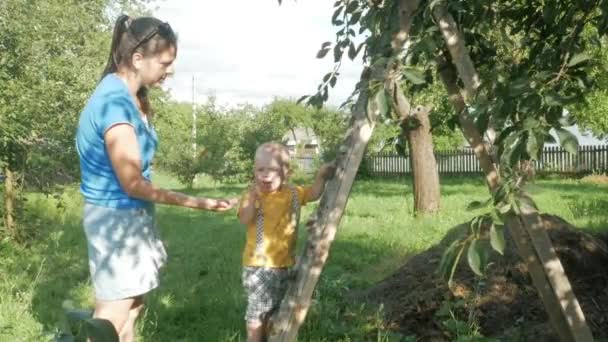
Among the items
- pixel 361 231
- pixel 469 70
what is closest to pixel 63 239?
pixel 361 231

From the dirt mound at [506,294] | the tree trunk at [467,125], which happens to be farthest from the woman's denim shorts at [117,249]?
the dirt mound at [506,294]

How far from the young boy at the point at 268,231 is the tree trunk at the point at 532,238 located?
936mm

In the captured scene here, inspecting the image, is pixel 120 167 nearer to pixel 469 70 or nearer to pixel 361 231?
pixel 469 70

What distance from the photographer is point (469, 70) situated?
2.72 meters

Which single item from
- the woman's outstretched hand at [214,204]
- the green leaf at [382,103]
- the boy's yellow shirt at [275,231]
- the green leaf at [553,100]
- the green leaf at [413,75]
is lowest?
the boy's yellow shirt at [275,231]

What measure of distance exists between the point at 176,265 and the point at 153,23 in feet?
16.9

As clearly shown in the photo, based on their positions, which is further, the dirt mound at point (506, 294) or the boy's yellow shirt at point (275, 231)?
the dirt mound at point (506, 294)

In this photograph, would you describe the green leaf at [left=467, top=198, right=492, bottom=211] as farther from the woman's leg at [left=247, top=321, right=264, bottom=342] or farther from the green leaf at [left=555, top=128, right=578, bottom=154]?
the woman's leg at [left=247, top=321, right=264, bottom=342]

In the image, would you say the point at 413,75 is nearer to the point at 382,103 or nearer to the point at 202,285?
the point at 382,103

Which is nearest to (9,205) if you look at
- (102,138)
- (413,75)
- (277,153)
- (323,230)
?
(277,153)

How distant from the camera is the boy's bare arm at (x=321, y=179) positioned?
312 cm

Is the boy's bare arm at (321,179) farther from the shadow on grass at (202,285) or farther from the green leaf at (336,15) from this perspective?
the shadow on grass at (202,285)

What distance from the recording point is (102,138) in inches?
103

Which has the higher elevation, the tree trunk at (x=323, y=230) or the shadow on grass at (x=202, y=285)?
the tree trunk at (x=323, y=230)
